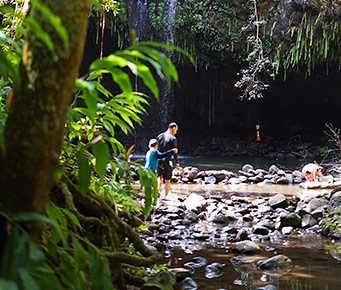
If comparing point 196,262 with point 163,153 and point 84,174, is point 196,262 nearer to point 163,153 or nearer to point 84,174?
point 84,174

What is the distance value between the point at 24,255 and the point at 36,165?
0.22 m

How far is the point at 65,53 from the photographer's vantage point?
0.97 metres

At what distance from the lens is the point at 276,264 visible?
3.27 m

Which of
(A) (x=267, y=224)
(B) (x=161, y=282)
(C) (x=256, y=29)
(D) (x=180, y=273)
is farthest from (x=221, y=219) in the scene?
(C) (x=256, y=29)

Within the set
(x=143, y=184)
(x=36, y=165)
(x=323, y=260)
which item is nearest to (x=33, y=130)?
(x=36, y=165)

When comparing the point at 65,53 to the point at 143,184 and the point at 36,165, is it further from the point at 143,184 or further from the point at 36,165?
the point at 143,184

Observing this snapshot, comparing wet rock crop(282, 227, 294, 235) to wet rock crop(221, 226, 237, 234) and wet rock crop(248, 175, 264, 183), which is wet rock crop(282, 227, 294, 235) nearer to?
wet rock crop(221, 226, 237, 234)

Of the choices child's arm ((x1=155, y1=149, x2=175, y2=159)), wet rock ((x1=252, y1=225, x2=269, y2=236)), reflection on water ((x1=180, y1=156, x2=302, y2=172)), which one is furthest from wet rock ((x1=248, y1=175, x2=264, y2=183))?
wet rock ((x1=252, y1=225, x2=269, y2=236))

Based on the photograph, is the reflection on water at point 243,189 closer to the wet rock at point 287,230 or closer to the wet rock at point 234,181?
the wet rock at point 234,181

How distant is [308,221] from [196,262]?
2203 mm

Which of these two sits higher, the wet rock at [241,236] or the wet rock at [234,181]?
the wet rock at [241,236]

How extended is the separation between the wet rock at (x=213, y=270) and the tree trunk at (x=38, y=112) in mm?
2331

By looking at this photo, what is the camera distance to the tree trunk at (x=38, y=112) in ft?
3.14

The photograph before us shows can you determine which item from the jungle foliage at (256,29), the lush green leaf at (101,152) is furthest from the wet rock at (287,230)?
the jungle foliage at (256,29)
